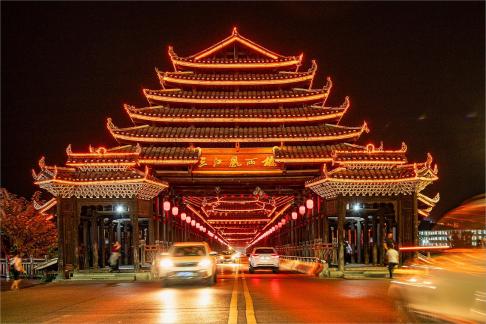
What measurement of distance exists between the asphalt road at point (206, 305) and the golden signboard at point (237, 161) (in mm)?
12806

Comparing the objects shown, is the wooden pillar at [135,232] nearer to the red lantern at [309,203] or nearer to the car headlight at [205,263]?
the car headlight at [205,263]

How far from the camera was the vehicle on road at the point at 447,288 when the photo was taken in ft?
34.7

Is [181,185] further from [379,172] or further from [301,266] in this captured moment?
[379,172]

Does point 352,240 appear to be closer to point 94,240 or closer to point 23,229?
point 94,240

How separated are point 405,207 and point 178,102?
13585 millimetres

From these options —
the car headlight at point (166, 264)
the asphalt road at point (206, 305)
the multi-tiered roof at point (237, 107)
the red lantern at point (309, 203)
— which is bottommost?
the asphalt road at point (206, 305)

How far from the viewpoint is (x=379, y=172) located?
3066cm

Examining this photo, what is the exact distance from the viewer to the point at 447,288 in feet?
36.8

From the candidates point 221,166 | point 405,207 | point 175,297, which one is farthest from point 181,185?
point 175,297

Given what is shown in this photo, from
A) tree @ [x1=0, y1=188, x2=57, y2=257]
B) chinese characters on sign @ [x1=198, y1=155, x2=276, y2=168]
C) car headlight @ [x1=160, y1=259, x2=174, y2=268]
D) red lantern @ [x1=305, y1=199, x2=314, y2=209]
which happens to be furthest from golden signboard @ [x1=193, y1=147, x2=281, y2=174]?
tree @ [x1=0, y1=188, x2=57, y2=257]

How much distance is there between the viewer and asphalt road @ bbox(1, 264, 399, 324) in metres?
13.0

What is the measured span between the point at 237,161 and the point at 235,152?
0.61 meters

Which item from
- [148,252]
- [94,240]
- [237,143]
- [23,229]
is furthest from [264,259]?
[23,229]


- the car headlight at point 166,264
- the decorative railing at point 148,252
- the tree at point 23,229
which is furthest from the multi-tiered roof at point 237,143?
the tree at point 23,229
